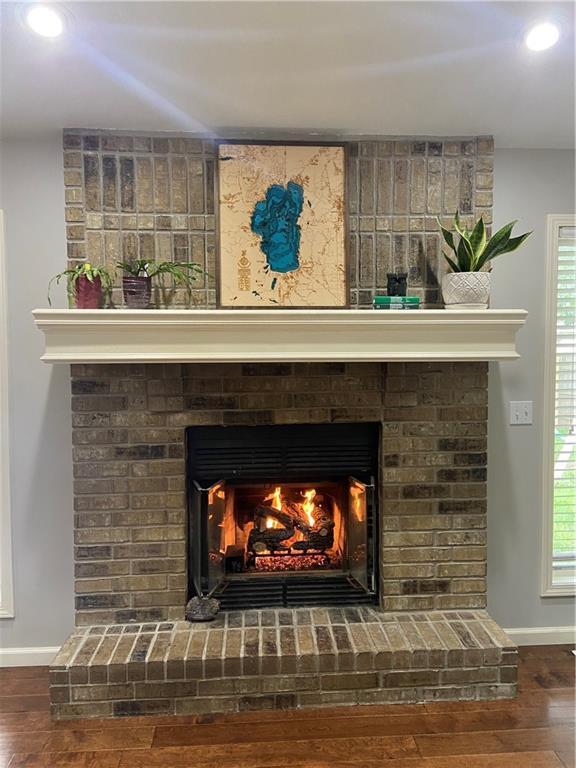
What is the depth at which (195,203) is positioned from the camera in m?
2.13

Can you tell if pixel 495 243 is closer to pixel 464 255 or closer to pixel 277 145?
pixel 464 255

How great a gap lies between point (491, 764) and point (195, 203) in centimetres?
228

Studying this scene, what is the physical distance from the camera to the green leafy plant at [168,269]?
6.59 feet

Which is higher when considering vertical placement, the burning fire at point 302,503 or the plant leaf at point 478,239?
the plant leaf at point 478,239

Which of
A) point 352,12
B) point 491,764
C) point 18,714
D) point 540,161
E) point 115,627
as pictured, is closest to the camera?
point 352,12

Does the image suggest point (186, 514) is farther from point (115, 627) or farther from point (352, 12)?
point (352, 12)

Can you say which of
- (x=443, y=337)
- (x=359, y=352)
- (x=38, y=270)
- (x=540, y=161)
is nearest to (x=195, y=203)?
(x=38, y=270)

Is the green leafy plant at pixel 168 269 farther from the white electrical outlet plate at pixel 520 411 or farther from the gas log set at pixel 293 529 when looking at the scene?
the white electrical outlet plate at pixel 520 411

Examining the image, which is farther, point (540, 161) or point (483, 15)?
point (540, 161)

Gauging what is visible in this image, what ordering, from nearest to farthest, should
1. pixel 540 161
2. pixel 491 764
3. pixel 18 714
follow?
pixel 491 764
pixel 18 714
pixel 540 161

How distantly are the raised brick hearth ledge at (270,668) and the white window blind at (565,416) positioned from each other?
0.62 m

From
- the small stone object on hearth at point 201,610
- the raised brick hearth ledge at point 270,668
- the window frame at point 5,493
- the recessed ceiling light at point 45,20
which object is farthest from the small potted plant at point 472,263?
the window frame at point 5,493

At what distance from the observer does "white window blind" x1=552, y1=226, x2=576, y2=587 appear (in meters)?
2.37

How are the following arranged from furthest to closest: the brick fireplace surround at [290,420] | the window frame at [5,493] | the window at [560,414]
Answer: the window at [560,414]
the window frame at [5,493]
the brick fireplace surround at [290,420]
